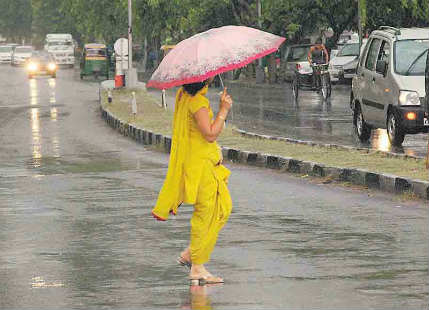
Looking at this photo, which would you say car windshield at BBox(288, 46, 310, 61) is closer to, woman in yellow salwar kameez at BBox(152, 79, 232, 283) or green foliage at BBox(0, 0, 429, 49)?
green foliage at BBox(0, 0, 429, 49)

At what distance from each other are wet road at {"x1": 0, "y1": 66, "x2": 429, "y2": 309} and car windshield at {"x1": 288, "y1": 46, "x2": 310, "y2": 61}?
3413cm

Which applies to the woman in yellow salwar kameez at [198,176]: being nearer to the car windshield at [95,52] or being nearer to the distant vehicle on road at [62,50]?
the car windshield at [95,52]

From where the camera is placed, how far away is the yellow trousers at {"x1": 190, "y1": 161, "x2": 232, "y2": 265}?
29.6 feet

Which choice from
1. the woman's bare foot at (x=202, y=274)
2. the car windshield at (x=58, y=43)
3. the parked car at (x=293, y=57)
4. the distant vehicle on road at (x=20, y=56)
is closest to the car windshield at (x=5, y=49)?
the distant vehicle on road at (x=20, y=56)

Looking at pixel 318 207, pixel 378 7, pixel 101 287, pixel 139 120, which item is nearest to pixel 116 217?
pixel 318 207

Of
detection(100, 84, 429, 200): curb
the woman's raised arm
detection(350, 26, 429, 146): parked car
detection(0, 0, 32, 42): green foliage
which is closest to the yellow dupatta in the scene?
the woman's raised arm

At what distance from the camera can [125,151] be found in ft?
73.6

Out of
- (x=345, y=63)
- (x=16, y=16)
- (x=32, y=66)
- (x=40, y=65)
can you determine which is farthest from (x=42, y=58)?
(x=16, y=16)

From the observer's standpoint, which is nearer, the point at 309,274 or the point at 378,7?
the point at 309,274

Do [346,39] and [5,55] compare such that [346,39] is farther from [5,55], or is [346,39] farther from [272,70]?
[5,55]

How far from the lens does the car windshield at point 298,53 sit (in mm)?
52531

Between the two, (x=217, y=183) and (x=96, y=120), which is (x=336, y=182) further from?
(x=96, y=120)

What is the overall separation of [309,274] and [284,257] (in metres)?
0.83

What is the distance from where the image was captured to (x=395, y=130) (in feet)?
69.4
